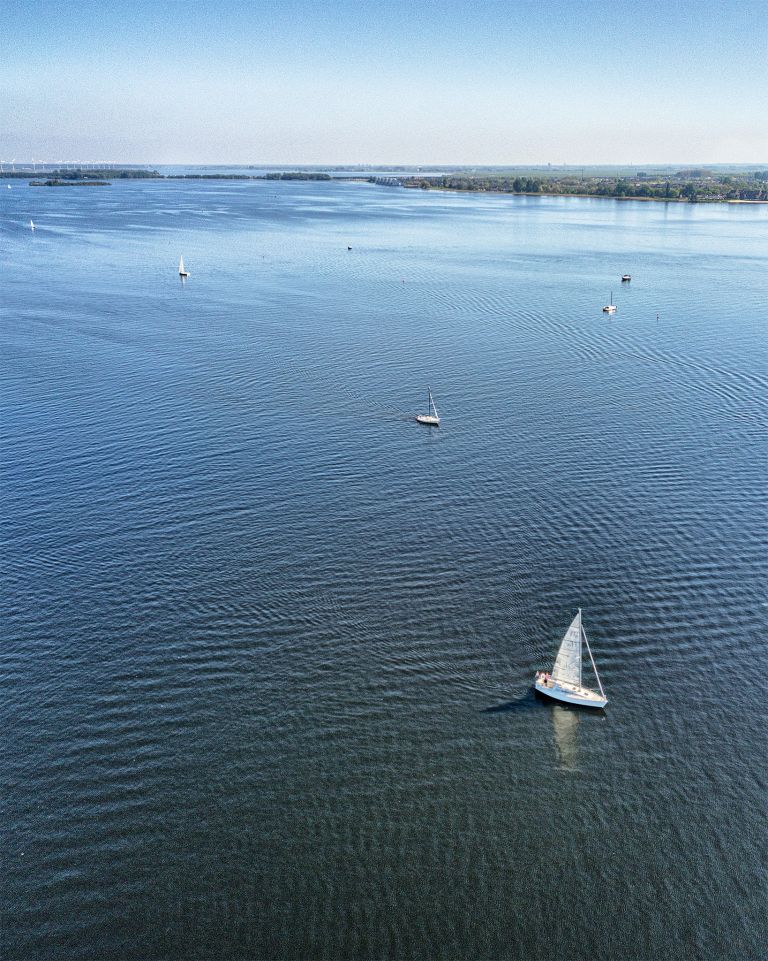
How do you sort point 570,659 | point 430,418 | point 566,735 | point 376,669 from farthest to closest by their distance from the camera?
point 430,418 < point 376,669 < point 570,659 < point 566,735

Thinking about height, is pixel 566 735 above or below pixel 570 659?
below

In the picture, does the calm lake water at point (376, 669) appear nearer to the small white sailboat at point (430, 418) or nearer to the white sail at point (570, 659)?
the small white sailboat at point (430, 418)

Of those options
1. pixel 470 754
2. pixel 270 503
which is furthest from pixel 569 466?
pixel 470 754

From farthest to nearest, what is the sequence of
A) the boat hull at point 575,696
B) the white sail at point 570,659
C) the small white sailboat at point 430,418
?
the small white sailboat at point 430,418 < the white sail at point 570,659 < the boat hull at point 575,696

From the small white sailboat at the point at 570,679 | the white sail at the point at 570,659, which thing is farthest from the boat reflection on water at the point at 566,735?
the white sail at the point at 570,659

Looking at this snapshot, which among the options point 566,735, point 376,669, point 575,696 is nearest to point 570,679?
point 575,696

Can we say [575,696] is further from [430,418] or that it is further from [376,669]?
[430,418]

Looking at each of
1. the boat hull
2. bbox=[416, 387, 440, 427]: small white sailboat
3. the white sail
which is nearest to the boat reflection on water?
the boat hull
